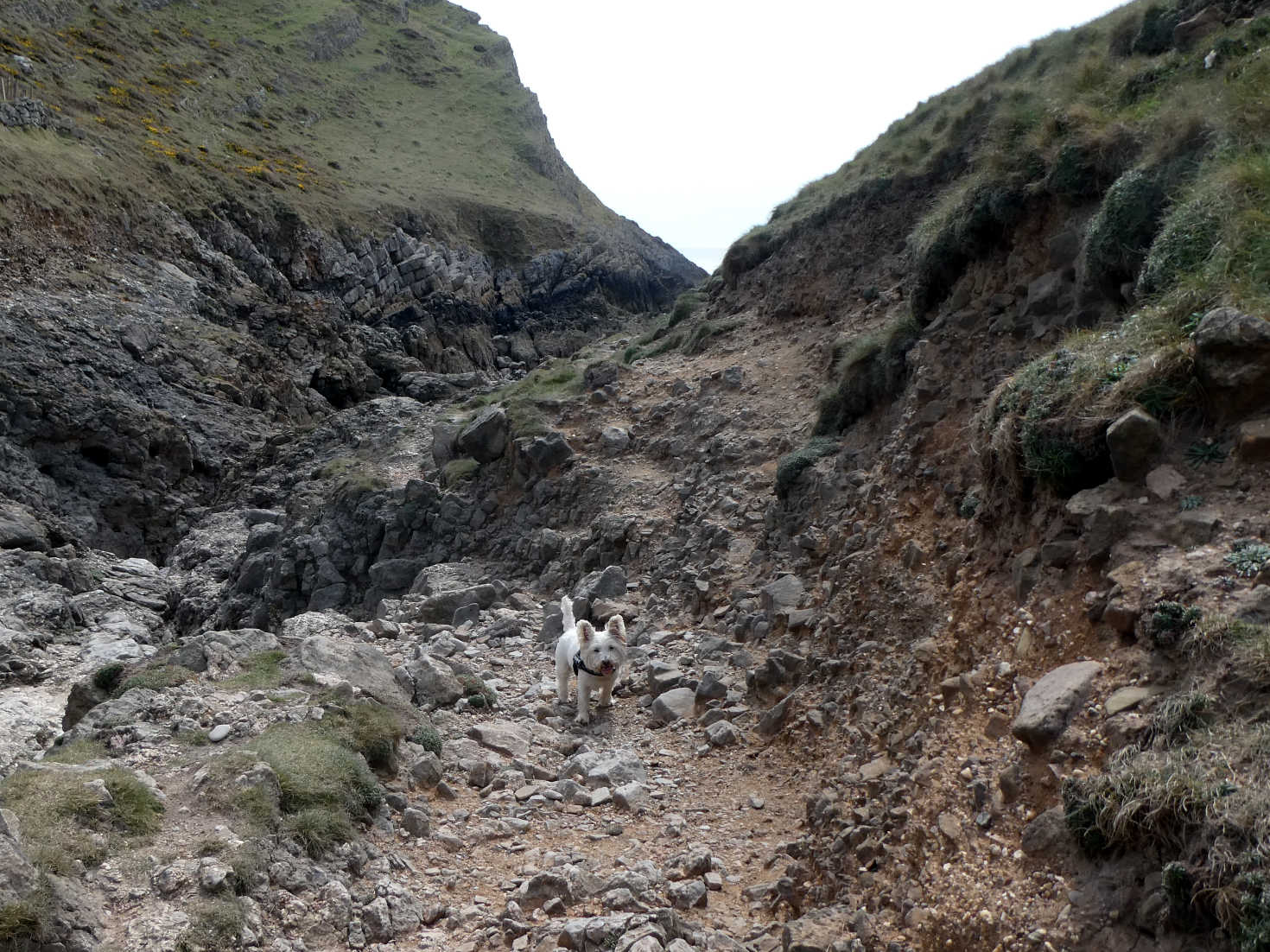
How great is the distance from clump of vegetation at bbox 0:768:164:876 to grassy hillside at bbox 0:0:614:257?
3600 centimetres

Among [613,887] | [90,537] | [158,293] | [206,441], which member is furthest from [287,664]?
[158,293]

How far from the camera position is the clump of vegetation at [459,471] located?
804 inches

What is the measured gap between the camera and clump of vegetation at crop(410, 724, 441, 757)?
9.37m

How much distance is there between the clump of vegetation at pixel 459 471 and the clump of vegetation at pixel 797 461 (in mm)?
8761

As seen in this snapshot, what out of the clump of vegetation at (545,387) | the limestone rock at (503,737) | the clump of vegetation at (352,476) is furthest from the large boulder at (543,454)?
the limestone rock at (503,737)

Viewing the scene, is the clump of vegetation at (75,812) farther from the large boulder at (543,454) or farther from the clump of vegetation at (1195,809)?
the large boulder at (543,454)

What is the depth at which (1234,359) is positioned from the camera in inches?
234

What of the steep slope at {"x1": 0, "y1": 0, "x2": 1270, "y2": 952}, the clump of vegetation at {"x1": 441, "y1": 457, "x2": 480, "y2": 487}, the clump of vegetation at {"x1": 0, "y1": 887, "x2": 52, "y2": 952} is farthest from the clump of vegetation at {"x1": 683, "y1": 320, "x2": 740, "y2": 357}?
the clump of vegetation at {"x1": 0, "y1": 887, "x2": 52, "y2": 952}

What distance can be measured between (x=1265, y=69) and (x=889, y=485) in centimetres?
532

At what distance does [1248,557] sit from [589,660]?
679cm

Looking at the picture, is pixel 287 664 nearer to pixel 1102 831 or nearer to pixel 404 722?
pixel 404 722

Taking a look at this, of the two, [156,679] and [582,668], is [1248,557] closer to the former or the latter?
[582,668]

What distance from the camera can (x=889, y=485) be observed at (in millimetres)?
10984

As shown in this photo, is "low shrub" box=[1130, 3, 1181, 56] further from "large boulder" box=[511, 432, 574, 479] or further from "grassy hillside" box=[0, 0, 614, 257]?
"grassy hillside" box=[0, 0, 614, 257]
